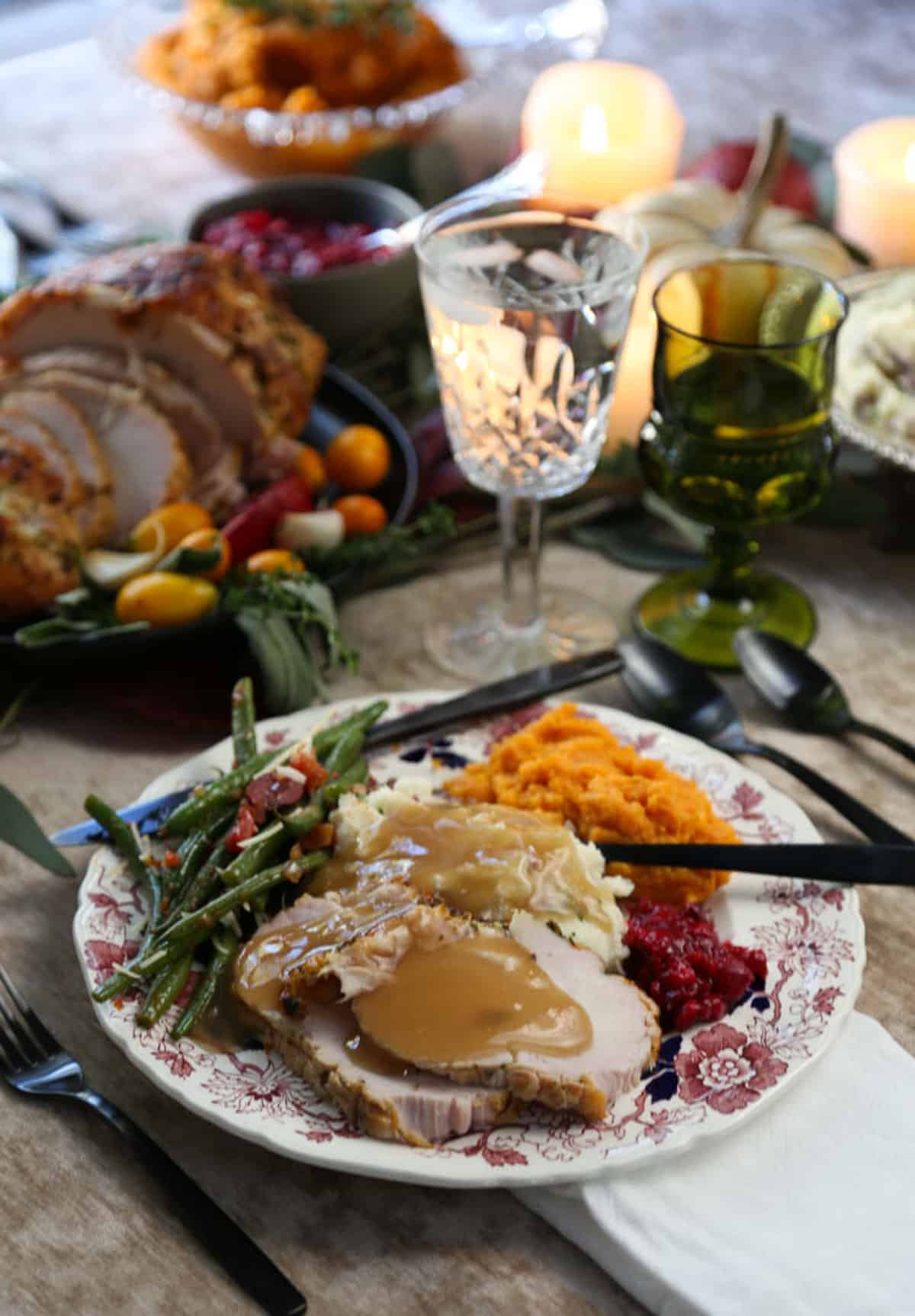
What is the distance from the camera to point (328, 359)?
3.50 meters

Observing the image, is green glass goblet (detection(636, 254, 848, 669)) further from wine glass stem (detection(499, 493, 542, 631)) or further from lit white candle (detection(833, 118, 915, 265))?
lit white candle (detection(833, 118, 915, 265))

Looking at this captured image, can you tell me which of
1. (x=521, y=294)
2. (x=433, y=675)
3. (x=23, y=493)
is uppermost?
(x=521, y=294)

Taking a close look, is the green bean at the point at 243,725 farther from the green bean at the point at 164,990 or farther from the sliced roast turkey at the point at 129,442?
the sliced roast turkey at the point at 129,442

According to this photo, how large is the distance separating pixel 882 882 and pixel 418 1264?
0.78 metres

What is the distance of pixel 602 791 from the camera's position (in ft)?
6.82

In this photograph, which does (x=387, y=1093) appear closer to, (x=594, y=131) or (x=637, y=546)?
(x=637, y=546)

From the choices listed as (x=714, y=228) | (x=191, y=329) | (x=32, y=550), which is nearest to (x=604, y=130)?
(x=714, y=228)

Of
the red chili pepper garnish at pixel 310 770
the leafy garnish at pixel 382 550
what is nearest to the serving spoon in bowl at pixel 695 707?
the leafy garnish at pixel 382 550

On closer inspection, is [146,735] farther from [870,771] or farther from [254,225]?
[254,225]

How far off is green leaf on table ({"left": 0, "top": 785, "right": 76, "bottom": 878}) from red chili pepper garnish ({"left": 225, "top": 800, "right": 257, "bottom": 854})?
0.24m

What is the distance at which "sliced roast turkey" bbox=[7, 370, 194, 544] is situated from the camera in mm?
2797

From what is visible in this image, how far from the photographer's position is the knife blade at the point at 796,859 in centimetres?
195

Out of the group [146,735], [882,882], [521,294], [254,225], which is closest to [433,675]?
[146,735]

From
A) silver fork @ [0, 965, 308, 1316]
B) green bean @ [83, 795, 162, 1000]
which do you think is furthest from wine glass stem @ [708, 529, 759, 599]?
silver fork @ [0, 965, 308, 1316]
